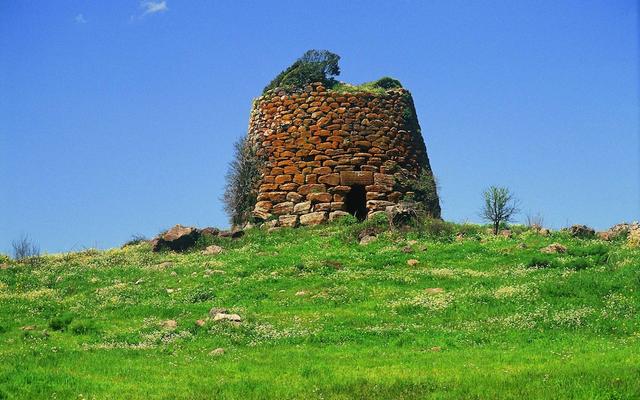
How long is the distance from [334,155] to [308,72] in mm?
4259

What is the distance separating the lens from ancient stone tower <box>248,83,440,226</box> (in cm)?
3172

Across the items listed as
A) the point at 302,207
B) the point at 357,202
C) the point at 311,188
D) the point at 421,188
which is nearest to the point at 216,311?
the point at 302,207

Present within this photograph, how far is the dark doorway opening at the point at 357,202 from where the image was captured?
32344 mm

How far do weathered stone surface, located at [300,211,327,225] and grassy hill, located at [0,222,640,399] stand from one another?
2.70 metres

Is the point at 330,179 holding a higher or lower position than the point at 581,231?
higher

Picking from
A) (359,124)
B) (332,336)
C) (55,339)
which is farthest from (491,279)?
(359,124)

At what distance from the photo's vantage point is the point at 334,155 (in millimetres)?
32062

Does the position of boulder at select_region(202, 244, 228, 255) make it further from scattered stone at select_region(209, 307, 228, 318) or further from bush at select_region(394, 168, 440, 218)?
scattered stone at select_region(209, 307, 228, 318)

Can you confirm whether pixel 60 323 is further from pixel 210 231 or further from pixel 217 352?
pixel 210 231

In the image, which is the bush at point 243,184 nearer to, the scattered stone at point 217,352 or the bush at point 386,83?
the bush at point 386,83

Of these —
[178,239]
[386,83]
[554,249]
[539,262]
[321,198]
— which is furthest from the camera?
[386,83]

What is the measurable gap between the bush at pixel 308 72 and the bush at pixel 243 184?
315 centimetres

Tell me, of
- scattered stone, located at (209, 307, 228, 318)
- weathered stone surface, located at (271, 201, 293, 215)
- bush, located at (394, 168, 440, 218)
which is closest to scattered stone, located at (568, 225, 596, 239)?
bush, located at (394, 168, 440, 218)

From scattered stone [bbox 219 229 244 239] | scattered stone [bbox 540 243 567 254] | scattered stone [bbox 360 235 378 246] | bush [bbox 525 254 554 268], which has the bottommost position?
bush [bbox 525 254 554 268]
